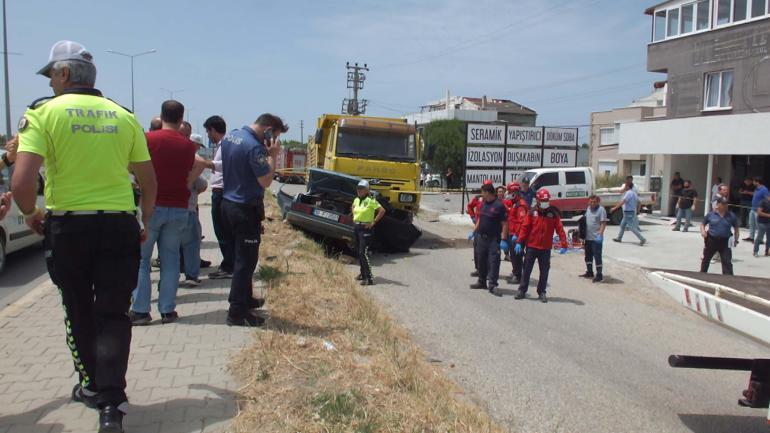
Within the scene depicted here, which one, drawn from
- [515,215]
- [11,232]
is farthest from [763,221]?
[11,232]

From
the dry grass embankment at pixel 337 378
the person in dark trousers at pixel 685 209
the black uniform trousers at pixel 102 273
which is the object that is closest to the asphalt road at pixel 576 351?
the dry grass embankment at pixel 337 378

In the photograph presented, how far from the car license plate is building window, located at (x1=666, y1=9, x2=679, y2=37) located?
801 inches

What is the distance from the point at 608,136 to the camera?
50.1m

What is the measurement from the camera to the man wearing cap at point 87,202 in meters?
2.98

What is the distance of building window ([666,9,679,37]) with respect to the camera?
25.0 metres

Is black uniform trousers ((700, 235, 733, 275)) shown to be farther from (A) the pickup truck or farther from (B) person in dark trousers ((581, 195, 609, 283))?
(A) the pickup truck

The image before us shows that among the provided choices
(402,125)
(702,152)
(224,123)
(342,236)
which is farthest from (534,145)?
(224,123)

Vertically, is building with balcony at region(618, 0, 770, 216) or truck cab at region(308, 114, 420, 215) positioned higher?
building with balcony at region(618, 0, 770, 216)

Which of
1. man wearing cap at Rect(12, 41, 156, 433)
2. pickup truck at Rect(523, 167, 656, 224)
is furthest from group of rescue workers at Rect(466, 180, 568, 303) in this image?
pickup truck at Rect(523, 167, 656, 224)

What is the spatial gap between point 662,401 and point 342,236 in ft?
22.7

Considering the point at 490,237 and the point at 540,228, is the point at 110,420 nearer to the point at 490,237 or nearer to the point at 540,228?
the point at 540,228

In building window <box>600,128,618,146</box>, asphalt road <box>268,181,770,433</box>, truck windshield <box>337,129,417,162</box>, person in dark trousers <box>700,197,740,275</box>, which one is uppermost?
building window <box>600,128,618,146</box>

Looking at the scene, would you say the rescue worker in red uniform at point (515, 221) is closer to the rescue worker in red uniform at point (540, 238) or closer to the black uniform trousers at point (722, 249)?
the rescue worker in red uniform at point (540, 238)

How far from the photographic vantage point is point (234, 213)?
200 inches
